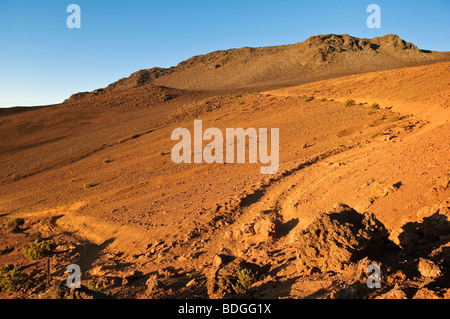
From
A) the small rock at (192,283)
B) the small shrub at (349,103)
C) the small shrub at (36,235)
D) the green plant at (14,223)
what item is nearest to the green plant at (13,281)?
the small shrub at (36,235)

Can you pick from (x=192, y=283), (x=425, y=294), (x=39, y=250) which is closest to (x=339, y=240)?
(x=425, y=294)

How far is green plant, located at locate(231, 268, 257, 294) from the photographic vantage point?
5355 millimetres

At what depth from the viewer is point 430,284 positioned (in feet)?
12.1

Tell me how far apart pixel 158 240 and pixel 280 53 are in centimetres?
8683

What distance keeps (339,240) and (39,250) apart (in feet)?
30.6

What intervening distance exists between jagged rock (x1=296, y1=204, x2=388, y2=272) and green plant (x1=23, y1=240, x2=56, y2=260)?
852cm

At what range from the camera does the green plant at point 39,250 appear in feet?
32.6

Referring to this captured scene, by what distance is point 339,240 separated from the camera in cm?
477

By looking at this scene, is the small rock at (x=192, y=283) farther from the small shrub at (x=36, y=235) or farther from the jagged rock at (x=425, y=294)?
the small shrub at (x=36, y=235)

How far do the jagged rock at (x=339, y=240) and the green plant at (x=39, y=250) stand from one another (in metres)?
8.52

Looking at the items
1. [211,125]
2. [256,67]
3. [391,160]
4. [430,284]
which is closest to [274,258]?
[430,284]

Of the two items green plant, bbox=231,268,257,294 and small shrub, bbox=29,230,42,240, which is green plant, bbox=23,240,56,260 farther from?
green plant, bbox=231,268,257,294

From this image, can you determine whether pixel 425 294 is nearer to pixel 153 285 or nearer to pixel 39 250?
pixel 153 285
